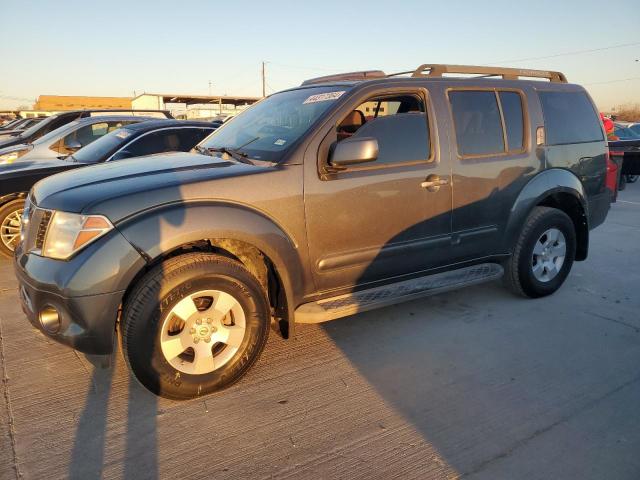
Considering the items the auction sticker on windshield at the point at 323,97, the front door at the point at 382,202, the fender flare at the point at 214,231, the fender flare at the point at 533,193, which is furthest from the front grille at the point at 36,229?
the fender flare at the point at 533,193

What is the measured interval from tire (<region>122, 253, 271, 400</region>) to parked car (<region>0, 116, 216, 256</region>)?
3.58 m

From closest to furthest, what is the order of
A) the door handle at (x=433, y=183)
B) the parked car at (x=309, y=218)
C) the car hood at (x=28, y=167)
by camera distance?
the parked car at (x=309, y=218), the door handle at (x=433, y=183), the car hood at (x=28, y=167)

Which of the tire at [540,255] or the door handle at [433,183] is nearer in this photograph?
the door handle at [433,183]

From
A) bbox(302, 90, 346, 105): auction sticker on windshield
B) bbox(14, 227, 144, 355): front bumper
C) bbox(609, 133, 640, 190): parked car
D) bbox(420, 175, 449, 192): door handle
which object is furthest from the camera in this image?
bbox(609, 133, 640, 190): parked car

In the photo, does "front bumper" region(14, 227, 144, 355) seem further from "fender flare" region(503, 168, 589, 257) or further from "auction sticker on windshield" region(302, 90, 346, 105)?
"fender flare" region(503, 168, 589, 257)

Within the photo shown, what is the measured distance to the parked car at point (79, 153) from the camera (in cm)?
527

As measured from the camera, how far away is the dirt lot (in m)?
2.22

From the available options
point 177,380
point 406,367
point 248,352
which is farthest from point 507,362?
point 177,380

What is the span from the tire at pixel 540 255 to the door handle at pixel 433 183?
107cm

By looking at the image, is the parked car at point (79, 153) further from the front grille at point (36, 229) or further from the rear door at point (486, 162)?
the rear door at point (486, 162)

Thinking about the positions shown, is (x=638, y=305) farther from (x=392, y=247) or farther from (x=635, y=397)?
(x=392, y=247)

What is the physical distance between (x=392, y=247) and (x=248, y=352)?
1244 mm

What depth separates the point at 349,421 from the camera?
2537 millimetres

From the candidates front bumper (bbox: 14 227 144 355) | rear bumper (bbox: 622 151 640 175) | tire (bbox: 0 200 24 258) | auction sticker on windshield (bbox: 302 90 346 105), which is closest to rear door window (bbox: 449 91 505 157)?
auction sticker on windshield (bbox: 302 90 346 105)
